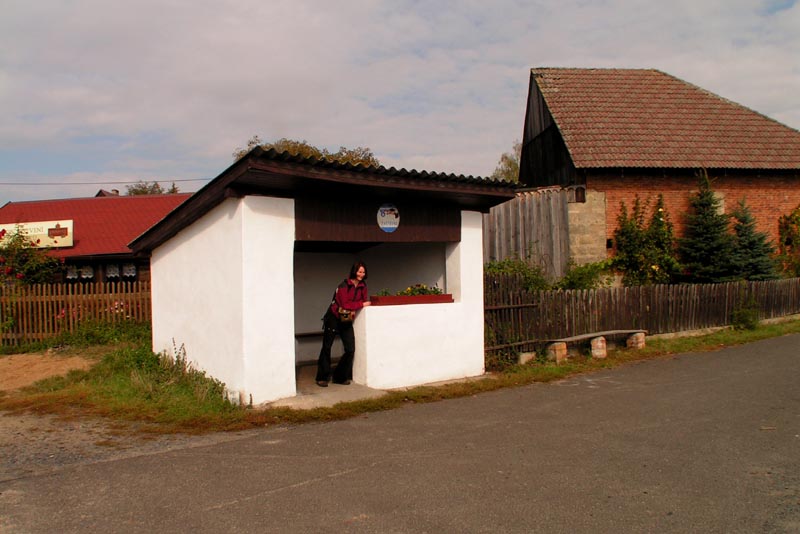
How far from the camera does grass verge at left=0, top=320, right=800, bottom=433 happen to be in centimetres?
680

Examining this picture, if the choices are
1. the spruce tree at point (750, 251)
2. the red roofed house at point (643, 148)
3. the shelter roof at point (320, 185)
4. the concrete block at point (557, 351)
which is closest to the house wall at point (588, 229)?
the red roofed house at point (643, 148)

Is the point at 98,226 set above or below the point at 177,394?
above

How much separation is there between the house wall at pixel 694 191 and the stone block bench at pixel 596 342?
439cm

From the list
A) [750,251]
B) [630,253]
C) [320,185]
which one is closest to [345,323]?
[320,185]

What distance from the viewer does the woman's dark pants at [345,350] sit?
8.28m

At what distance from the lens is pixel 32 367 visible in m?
10.7

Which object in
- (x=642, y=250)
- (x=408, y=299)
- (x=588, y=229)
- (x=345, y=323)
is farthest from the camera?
→ (x=642, y=250)

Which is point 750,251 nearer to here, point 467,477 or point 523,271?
point 523,271

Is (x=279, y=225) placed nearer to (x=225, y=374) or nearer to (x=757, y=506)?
(x=225, y=374)

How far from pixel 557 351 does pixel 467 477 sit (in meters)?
5.93

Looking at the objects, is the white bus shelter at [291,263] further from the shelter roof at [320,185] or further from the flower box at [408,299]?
the flower box at [408,299]

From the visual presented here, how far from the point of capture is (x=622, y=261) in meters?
15.3

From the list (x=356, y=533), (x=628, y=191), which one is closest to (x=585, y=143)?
(x=628, y=191)

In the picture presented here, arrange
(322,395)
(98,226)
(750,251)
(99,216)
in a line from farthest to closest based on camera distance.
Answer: (99,216), (98,226), (750,251), (322,395)
